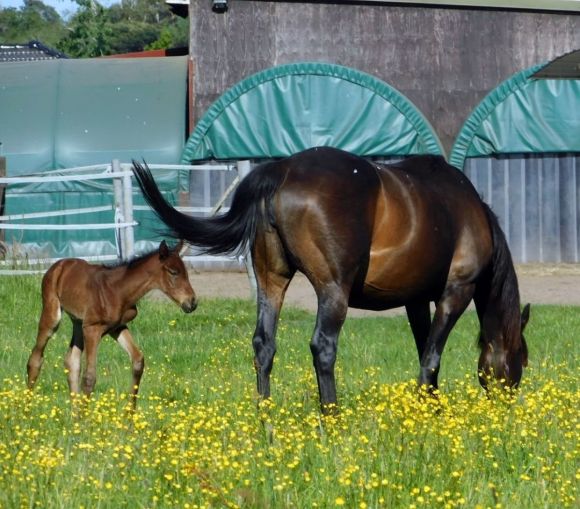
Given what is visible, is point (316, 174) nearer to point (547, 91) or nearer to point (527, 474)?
point (527, 474)

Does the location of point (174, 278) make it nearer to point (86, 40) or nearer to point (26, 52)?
point (26, 52)

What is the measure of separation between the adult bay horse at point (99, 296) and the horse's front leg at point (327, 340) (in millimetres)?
1400

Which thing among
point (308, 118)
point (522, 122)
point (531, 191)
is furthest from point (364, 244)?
point (531, 191)

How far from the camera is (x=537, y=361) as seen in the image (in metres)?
10.4

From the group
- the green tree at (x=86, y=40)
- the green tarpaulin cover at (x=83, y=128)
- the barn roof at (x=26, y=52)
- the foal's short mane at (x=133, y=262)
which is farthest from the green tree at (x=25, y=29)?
the foal's short mane at (x=133, y=262)

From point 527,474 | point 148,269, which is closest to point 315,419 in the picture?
point 527,474

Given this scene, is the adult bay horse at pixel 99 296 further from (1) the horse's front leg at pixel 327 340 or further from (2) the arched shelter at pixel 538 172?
(2) the arched shelter at pixel 538 172

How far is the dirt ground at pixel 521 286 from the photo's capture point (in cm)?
1602

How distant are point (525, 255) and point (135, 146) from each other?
738cm

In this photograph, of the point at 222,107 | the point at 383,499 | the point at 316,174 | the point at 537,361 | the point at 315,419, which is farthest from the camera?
the point at 222,107

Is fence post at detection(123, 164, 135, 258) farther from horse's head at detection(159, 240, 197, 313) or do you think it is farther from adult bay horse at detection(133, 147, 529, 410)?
adult bay horse at detection(133, 147, 529, 410)

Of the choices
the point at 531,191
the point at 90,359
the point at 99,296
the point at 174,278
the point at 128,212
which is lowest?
the point at 90,359

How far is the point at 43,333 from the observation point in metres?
8.55

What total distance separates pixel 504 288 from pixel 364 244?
4.63 feet
